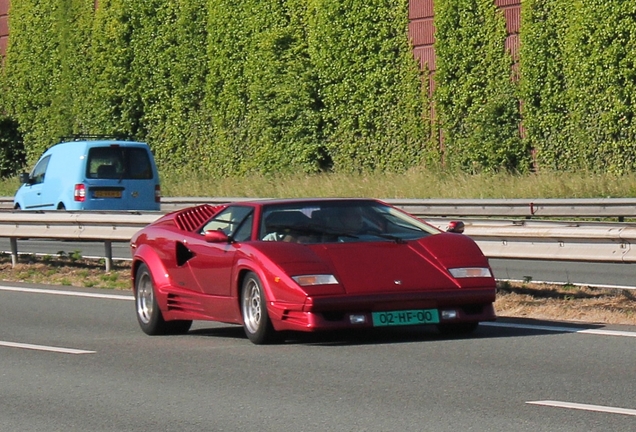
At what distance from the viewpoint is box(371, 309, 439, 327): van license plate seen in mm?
10367

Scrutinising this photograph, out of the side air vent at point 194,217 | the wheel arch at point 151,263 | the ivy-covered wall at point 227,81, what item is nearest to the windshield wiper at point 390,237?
the side air vent at point 194,217

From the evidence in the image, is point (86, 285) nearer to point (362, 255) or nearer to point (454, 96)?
point (362, 255)

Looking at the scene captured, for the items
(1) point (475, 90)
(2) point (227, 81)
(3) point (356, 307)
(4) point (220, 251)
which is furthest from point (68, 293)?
(2) point (227, 81)

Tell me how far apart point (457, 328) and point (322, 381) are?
2445mm

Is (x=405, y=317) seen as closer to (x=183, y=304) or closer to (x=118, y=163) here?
(x=183, y=304)

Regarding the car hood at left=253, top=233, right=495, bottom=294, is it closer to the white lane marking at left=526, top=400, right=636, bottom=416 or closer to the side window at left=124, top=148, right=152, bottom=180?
the white lane marking at left=526, top=400, right=636, bottom=416

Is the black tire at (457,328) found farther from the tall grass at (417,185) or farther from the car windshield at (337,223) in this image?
the tall grass at (417,185)

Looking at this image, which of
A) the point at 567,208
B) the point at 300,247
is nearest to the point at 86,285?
the point at 300,247

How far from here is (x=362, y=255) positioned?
1062cm

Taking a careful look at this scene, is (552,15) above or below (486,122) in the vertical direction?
above

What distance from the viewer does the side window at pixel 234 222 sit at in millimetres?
11328

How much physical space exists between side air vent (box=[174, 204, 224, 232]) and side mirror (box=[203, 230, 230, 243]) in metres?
0.88

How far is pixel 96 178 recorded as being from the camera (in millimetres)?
25812

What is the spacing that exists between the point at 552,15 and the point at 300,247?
23611 millimetres
